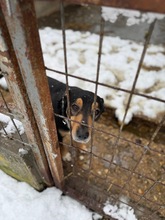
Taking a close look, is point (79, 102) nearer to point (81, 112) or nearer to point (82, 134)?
point (81, 112)

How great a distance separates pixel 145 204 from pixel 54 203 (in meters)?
0.93

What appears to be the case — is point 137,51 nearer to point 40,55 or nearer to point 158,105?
point 158,105

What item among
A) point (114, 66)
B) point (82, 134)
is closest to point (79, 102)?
point (82, 134)

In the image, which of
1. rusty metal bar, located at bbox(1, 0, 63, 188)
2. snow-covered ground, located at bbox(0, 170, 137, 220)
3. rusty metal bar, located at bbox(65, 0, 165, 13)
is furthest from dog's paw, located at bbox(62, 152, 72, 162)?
rusty metal bar, located at bbox(65, 0, 165, 13)

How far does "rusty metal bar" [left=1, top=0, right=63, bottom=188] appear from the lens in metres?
0.87

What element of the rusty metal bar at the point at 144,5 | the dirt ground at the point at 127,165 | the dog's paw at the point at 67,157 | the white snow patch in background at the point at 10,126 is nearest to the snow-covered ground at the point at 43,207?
the dirt ground at the point at 127,165

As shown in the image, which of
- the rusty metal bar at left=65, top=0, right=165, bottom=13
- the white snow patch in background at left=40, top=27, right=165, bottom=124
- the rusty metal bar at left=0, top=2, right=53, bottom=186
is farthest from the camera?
the white snow patch in background at left=40, top=27, right=165, bottom=124

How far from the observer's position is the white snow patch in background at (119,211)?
2.11 meters

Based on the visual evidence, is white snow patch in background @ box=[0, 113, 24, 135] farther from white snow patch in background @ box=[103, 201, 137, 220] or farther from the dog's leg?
white snow patch in background @ box=[103, 201, 137, 220]

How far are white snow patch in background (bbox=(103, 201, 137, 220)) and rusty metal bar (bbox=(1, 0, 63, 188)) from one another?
0.99m

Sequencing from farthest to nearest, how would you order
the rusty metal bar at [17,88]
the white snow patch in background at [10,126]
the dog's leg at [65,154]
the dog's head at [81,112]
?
the dog's leg at [65,154], the dog's head at [81,112], the white snow patch in background at [10,126], the rusty metal bar at [17,88]

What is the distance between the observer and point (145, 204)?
2.21 m

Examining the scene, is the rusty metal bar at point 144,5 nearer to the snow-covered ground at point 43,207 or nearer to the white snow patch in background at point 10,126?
the white snow patch in background at point 10,126

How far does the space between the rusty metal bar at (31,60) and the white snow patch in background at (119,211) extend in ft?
3.24
